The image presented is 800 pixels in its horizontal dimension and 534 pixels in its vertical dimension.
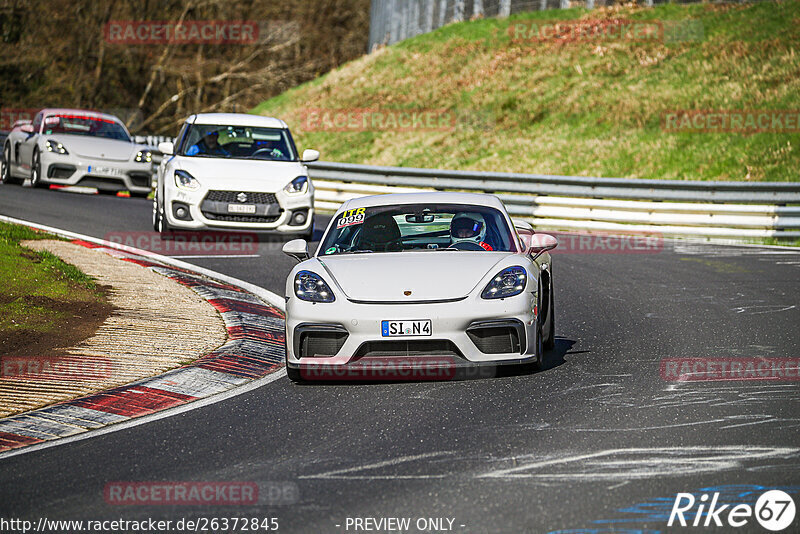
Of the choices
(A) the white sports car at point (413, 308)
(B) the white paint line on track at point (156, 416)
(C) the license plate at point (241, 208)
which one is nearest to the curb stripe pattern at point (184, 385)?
(B) the white paint line on track at point (156, 416)

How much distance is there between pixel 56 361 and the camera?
827cm

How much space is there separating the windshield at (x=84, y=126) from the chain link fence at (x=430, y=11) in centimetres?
1963

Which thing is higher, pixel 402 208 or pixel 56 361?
pixel 402 208

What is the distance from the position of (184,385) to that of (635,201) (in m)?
13.6

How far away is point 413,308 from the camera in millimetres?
7492

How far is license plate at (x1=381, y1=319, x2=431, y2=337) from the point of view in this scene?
7.43 m

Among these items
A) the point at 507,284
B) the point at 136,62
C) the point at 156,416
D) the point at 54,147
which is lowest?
the point at 156,416

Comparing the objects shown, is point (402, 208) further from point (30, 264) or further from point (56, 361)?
point (30, 264)

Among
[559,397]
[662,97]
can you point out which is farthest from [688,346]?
[662,97]

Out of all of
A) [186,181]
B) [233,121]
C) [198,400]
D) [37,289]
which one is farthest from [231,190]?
[198,400]

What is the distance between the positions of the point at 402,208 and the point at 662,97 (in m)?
22.8

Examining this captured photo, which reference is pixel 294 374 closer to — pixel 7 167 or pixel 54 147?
pixel 54 147

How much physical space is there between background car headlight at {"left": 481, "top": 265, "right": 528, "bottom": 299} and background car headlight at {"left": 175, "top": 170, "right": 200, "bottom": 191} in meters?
8.32

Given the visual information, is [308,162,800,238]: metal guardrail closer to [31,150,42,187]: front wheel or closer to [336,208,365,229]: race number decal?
[31,150,42,187]: front wheel
